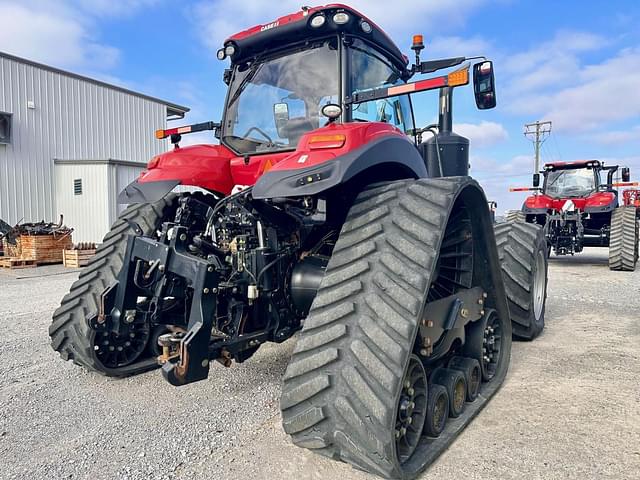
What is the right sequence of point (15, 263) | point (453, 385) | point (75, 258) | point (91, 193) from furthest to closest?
1. point (91, 193)
2. point (75, 258)
3. point (15, 263)
4. point (453, 385)

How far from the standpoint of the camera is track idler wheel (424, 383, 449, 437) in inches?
A: 94.1

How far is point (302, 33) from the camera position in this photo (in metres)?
3.16

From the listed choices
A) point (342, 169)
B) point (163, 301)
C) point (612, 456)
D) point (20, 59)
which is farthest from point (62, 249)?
point (612, 456)

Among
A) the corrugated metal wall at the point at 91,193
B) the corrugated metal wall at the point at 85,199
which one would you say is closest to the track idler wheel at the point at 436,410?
the corrugated metal wall at the point at 91,193

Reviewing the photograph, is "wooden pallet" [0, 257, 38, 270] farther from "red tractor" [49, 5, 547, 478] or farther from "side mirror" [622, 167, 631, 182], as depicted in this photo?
"side mirror" [622, 167, 631, 182]

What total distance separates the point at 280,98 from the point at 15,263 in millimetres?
10103

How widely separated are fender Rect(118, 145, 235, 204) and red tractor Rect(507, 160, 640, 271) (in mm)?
9107

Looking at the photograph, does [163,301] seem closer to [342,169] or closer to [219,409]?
[219,409]

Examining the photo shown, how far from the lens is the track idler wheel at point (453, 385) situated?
8.61 feet

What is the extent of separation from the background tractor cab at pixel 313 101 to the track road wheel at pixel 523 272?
1252mm

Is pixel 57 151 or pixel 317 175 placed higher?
pixel 57 151

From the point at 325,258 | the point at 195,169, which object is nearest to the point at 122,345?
the point at 195,169

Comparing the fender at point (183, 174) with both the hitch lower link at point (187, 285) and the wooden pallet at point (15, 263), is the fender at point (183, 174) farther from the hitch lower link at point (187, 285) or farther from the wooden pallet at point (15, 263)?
the wooden pallet at point (15, 263)

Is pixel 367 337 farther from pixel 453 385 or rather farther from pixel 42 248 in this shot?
pixel 42 248
